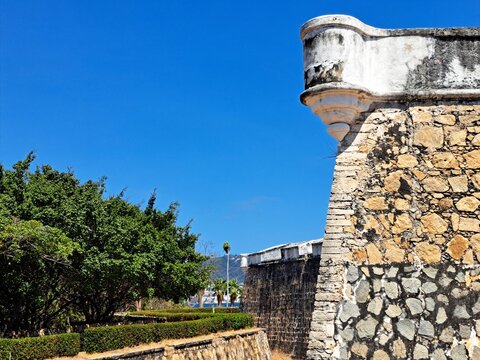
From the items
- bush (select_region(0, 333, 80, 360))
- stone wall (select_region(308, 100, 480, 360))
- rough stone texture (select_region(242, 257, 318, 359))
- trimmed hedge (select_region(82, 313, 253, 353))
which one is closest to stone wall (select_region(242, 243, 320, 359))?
rough stone texture (select_region(242, 257, 318, 359))

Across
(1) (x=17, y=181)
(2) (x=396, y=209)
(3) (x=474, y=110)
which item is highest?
(1) (x=17, y=181)

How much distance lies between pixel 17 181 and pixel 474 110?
59.3 feet

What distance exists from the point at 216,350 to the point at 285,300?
7166 mm

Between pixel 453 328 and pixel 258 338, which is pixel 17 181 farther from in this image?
pixel 453 328

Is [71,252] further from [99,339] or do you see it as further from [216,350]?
[216,350]

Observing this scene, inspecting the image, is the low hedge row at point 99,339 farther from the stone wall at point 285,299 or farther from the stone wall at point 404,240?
the stone wall at point 404,240

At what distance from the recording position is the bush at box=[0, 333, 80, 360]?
1603 cm

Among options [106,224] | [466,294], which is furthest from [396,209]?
[106,224]

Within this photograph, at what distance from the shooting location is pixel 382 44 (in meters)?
6.80

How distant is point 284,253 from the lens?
3089 centimetres

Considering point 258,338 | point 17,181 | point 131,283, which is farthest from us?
point 258,338

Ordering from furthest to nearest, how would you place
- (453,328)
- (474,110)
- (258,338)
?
(258,338)
(474,110)
(453,328)

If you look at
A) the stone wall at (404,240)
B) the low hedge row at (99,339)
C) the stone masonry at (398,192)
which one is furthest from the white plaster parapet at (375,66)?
the low hedge row at (99,339)

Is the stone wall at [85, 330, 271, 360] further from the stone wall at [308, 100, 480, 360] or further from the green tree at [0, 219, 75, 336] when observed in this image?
the stone wall at [308, 100, 480, 360]
